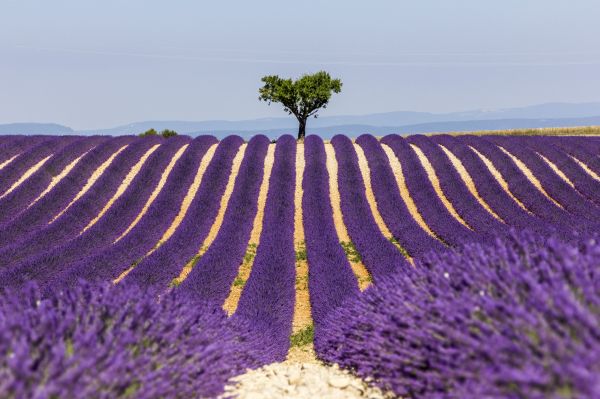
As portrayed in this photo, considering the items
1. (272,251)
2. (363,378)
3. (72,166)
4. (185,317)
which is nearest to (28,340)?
(185,317)

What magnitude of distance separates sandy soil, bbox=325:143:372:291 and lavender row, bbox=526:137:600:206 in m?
8.77

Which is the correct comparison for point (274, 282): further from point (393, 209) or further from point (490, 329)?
point (393, 209)

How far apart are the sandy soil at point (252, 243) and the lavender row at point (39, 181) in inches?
313

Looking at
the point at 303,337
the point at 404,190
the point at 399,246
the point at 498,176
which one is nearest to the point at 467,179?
the point at 498,176

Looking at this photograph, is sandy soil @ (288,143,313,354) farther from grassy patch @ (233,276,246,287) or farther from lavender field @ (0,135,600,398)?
grassy patch @ (233,276,246,287)

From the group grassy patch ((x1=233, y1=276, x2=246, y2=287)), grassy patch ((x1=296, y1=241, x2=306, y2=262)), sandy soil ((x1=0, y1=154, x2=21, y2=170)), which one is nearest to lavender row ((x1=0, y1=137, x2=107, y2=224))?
sandy soil ((x1=0, y1=154, x2=21, y2=170))

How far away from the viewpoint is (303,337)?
8367 mm

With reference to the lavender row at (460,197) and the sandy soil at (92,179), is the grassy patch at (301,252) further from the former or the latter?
the sandy soil at (92,179)

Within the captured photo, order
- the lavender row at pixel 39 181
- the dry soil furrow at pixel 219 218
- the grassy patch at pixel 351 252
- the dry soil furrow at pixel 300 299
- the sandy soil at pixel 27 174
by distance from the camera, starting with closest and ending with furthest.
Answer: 1. the dry soil furrow at pixel 300 299
2. the dry soil furrow at pixel 219 218
3. the grassy patch at pixel 351 252
4. the lavender row at pixel 39 181
5. the sandy soil at pixel 27 174

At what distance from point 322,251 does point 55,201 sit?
408 inches

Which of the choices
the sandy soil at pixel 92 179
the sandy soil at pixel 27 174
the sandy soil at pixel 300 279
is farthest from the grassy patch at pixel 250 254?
the sandy soil at pixel 27 174

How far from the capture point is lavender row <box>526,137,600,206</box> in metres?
18.2

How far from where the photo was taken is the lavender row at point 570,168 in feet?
59.8

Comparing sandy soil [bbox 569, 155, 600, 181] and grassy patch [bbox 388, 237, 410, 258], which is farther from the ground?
sandy soil [bbox 569, 155, 600, 181]
